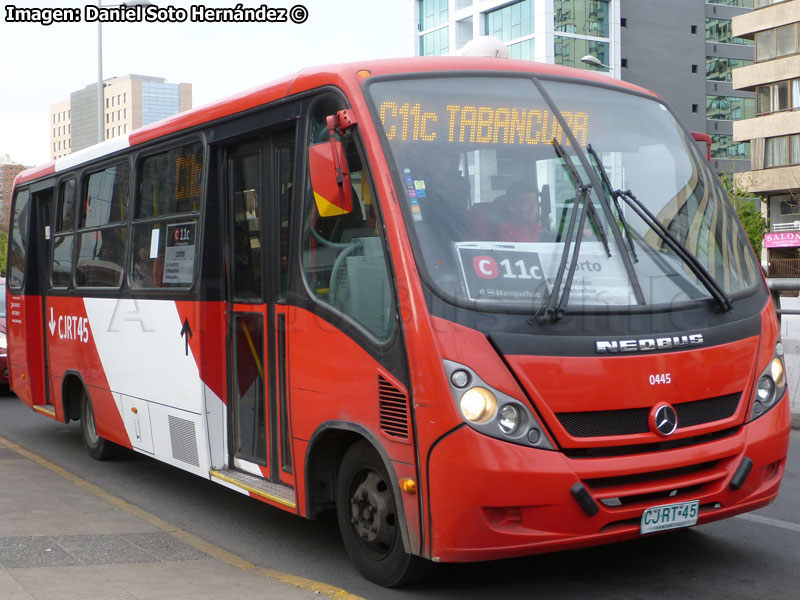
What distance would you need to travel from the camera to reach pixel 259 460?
6.75 m

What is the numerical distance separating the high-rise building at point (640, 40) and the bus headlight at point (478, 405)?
57182mm

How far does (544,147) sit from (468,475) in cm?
182

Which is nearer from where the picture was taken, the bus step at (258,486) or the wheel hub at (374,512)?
the wheel hub at (374,512)

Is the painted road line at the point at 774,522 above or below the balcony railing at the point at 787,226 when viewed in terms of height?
below

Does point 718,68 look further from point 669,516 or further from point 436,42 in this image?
point 669,516

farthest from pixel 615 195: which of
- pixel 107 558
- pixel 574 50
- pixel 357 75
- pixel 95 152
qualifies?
pixel 574 50

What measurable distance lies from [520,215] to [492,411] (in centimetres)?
107

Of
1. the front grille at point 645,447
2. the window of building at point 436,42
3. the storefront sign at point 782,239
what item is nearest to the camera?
Answer: the front grille at point 645,447

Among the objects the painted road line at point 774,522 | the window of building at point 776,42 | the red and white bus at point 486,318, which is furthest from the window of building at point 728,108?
the red and white bus at point 486,318

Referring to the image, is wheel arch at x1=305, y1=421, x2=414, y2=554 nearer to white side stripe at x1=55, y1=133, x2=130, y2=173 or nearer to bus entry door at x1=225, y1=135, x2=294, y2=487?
bus entry door at x1=225, y1=135, x2=294, y2=487

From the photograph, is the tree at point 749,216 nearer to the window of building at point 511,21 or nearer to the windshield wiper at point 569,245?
the window of building at point 511,21

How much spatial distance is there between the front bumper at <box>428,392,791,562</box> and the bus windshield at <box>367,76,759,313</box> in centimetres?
72

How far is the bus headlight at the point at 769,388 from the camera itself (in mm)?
5465

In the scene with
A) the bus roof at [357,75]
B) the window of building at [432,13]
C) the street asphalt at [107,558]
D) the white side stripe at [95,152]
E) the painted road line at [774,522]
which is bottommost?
the painted road line at [774,522]
